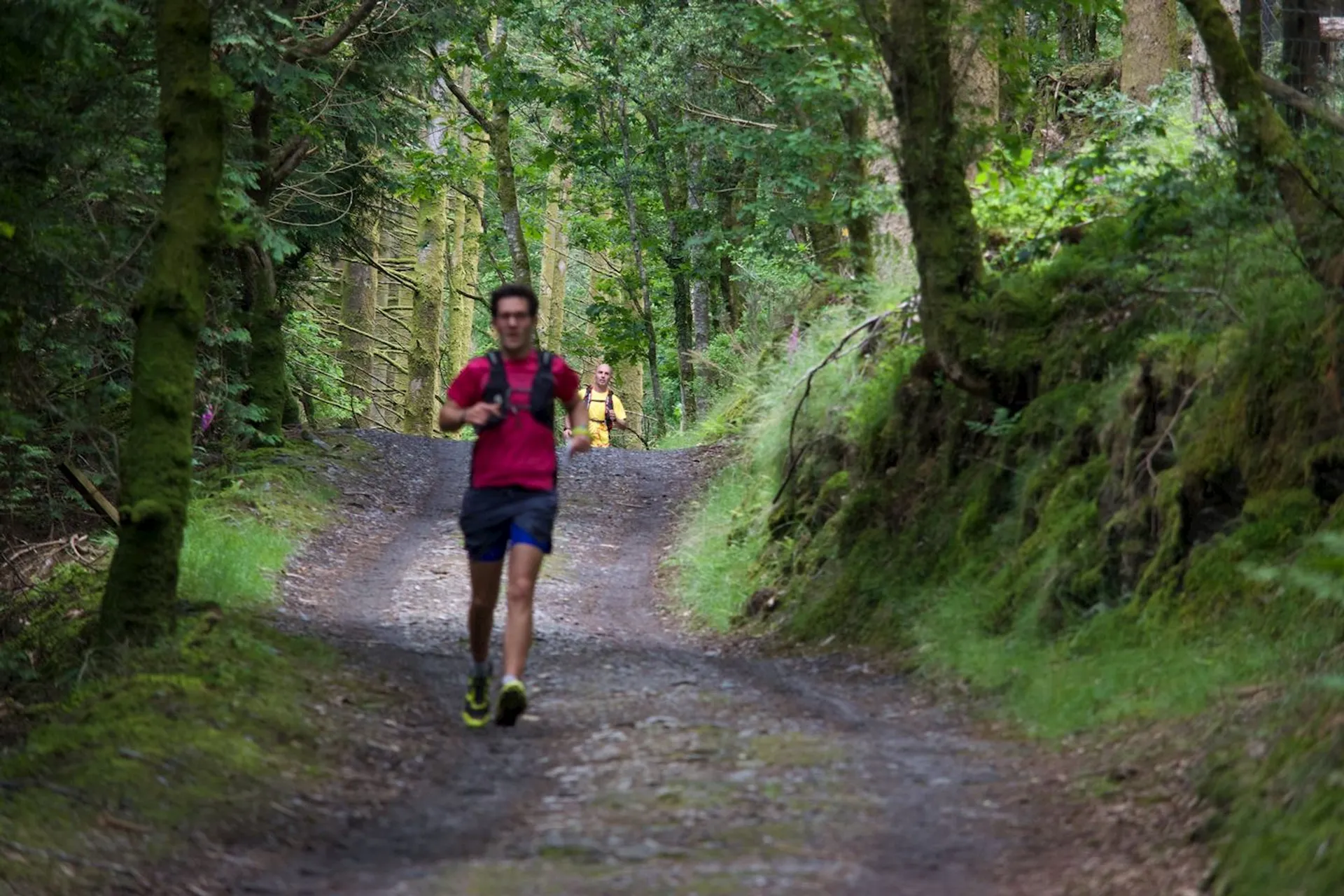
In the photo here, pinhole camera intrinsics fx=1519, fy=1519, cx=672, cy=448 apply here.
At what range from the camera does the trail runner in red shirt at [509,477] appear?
794 centimetres

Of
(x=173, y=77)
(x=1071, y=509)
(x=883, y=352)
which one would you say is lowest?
(x=1071, y=509)

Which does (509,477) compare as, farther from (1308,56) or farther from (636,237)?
(636,237)

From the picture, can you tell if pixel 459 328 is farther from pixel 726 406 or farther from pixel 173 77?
pixel 173 77

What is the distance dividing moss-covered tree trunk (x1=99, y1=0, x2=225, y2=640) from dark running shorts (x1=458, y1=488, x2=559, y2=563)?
7.56ft

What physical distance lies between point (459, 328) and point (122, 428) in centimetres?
1874

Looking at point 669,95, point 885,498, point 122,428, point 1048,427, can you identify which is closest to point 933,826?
point 1048,427

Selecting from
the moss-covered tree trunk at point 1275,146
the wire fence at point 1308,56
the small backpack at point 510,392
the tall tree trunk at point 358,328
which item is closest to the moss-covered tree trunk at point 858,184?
the wire fence at point 1308,56

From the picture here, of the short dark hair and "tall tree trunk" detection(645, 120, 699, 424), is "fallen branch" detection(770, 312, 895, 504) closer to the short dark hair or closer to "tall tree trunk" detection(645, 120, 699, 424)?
the short dark hair

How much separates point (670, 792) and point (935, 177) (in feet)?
17.5

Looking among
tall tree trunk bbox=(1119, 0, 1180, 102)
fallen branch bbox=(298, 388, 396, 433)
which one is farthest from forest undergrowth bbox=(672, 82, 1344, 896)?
fallen branch bbox=(298, 388, 396, 433)

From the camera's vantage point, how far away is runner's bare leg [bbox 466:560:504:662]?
818 centimetres

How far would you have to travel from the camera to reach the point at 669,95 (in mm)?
25172

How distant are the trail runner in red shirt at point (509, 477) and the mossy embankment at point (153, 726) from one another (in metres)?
0.98

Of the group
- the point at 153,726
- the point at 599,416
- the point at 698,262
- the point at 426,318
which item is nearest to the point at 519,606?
the point at 153,726
